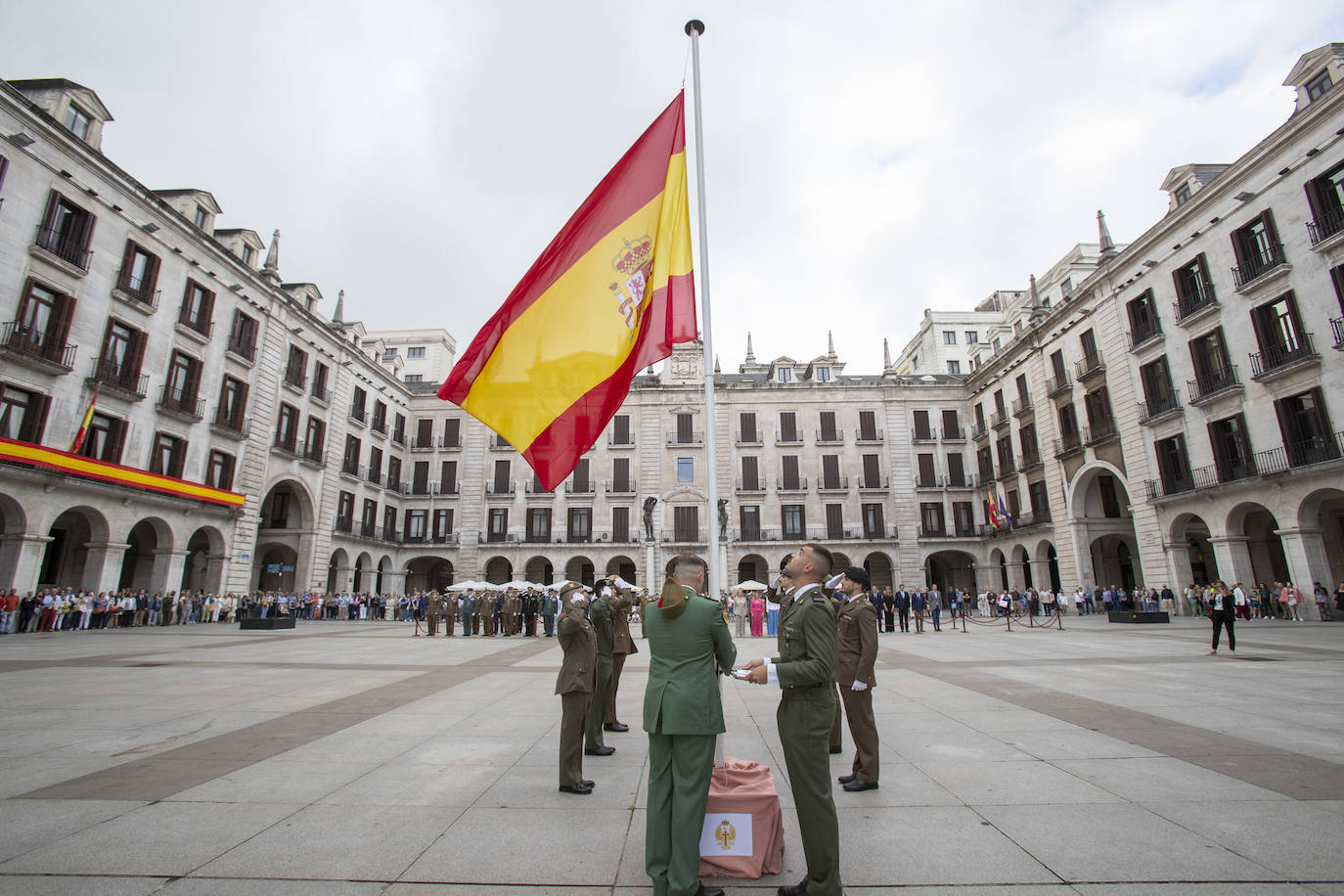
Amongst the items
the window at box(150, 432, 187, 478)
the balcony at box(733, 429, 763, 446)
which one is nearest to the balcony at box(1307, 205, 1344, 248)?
the balcony at box(733, 429, 763, 446)

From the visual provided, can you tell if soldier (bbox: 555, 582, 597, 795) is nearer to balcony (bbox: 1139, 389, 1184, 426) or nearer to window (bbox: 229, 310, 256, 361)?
balcony (bbox: 1139, 389, 1184, 426)

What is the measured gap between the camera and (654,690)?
11.4 ft

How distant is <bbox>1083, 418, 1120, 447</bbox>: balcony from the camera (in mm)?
26969

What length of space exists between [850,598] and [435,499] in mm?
38221

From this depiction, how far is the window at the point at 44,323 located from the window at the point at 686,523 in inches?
1080

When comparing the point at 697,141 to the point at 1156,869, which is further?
the point at 697,141

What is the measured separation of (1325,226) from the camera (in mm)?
18875

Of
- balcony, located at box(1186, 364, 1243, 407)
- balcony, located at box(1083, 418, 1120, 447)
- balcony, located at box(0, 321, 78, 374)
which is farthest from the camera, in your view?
balcony, located at box(1083, 418, 1120, 447)

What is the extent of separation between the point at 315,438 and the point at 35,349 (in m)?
13.3

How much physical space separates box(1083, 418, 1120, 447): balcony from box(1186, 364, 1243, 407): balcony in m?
3.66

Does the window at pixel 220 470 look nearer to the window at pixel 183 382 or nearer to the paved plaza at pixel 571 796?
the window at pixel 183 382

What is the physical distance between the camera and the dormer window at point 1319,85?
19391mm

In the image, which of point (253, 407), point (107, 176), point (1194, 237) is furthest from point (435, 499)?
point (1194, 237)

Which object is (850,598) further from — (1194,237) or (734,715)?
(1194,237)
